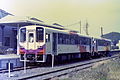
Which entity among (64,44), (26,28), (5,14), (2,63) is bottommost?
(2,63)

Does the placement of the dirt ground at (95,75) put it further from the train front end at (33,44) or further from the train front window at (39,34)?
the train front window at (39,34)

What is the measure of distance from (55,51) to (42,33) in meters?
1.82

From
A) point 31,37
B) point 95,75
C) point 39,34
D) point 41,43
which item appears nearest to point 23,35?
point 31,37

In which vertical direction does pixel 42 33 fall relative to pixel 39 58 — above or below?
above

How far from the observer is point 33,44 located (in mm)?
14398

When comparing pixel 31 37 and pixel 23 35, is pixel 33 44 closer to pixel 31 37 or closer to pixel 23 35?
Result: pixel 31 37

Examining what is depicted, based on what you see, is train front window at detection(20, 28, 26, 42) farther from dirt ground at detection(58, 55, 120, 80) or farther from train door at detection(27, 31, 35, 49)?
dirt ground at detection(58, 55, 120, 80)

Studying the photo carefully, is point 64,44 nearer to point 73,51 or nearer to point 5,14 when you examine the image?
point 73,51

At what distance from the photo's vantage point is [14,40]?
3041cm

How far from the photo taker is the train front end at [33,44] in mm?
14078

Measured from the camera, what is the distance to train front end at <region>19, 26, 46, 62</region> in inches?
554

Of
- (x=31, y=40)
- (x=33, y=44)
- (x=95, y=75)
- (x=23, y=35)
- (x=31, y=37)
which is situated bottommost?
(x=95, y=75)

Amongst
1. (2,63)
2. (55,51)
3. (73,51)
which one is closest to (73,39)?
(73,51)

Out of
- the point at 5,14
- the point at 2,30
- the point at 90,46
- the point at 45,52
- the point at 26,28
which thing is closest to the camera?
the point at 45,52
